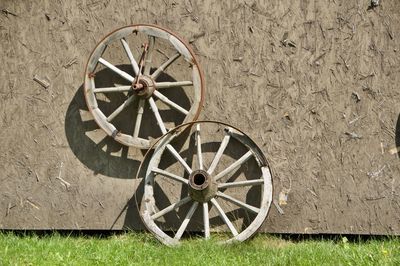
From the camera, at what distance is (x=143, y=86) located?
5.74 m

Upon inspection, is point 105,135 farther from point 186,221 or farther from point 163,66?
point 186,221

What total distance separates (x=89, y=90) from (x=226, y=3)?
155 centimetres

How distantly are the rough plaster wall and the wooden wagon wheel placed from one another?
204mm

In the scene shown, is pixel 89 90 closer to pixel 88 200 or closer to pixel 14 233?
pixel 88 200

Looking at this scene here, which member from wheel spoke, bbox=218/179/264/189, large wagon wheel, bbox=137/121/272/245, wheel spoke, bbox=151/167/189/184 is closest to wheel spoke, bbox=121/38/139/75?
large wagon wheel, bbox=137/121/272/245

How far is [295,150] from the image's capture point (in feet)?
19.2

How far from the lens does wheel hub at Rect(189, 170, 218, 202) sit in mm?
5586

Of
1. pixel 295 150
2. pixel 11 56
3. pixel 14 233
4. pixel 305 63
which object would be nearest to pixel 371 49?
pixel 305 63

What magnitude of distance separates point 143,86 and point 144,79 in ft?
0.23

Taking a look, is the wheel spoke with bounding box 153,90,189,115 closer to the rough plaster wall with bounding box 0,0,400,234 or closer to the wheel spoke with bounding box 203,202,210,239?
the rough plaster wall with bounding box 0,0,400,234

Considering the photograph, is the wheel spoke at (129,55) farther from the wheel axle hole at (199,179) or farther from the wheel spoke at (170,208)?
the wheel spoke at (170,208)

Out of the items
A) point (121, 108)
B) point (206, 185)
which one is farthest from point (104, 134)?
point (206, 185)

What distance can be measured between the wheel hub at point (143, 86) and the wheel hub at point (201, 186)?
86 cm

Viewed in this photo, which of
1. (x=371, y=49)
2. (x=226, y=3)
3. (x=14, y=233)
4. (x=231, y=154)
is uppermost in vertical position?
(x=226, y=3)
